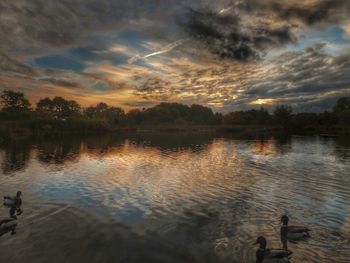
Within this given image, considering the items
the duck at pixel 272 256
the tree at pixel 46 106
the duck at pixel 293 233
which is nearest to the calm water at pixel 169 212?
the duck at pixel 293 233

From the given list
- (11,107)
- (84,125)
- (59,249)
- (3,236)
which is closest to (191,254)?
(59,249)

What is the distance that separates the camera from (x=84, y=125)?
127 meters

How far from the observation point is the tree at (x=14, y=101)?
13638 cm

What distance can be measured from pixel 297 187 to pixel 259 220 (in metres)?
11.1

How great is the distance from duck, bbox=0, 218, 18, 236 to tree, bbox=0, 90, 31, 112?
138762mm

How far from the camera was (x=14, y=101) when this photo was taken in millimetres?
137500

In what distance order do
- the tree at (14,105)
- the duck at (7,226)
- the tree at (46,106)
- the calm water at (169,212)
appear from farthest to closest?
the tree at (46,106) < the tree at (14,105) < the duck at (7,226) < the calm water at (169,212)

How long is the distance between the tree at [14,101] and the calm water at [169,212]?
117469 millimetres

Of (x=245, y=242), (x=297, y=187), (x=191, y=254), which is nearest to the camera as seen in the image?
(x=191, y=254)

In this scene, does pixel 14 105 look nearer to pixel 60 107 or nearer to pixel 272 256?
pixel 60 107

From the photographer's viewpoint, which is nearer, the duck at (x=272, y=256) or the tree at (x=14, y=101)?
the duck at (x=272, y=256)

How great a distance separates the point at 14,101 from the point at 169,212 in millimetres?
142706

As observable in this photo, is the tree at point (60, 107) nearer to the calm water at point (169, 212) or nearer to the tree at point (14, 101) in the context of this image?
the tree at point (14, 101)

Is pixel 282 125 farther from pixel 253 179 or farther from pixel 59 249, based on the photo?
pixel 59 249
